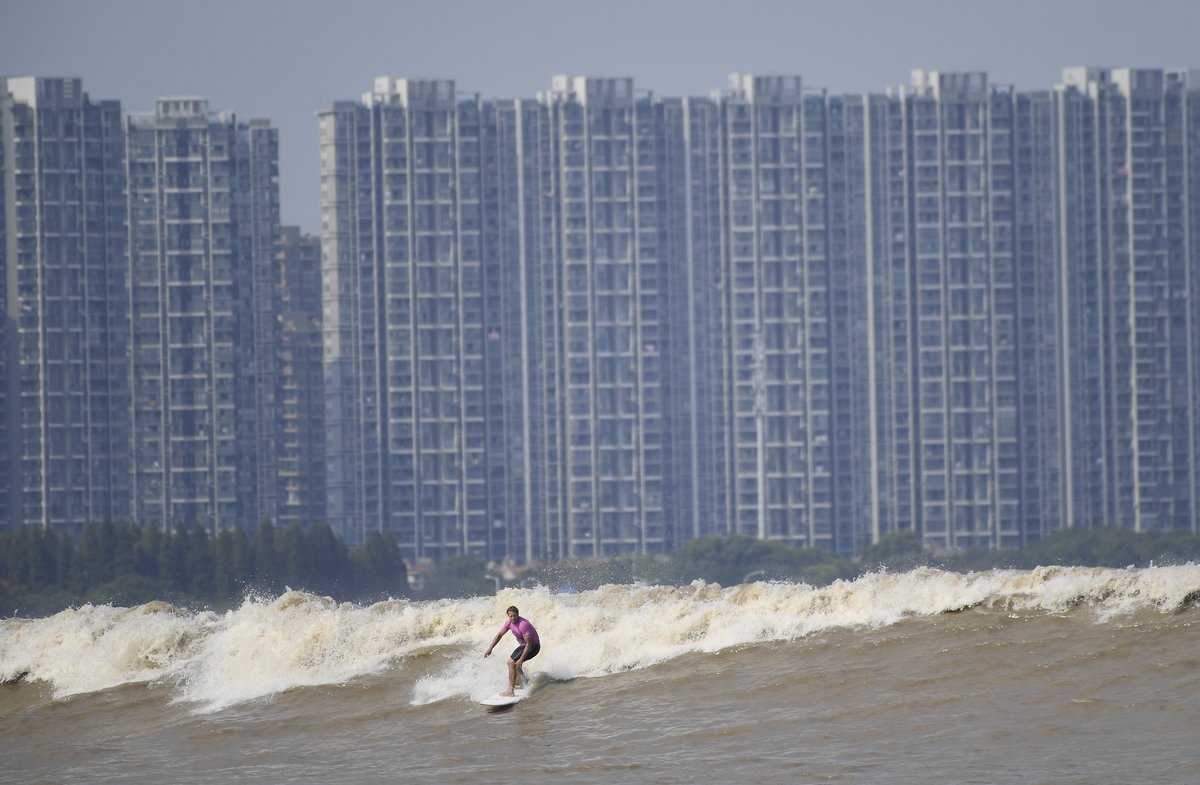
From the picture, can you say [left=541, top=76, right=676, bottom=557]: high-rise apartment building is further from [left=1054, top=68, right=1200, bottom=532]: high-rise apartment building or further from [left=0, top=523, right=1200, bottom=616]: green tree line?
[left=1054, top=68, right=1200, bottom=532]: high-rise apartment building

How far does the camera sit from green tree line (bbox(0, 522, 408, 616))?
101375 mm

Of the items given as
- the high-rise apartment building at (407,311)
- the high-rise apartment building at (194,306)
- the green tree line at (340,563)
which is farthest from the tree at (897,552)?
the high-rise apartment building at (194,306)

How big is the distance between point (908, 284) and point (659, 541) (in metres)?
25.6

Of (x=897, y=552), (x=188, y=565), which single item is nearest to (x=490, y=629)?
(x=188, y=565)

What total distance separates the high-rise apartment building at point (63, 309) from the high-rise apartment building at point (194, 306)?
1.72 metres

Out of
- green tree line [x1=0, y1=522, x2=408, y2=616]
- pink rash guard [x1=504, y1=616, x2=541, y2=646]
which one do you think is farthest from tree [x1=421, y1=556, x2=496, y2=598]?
pink rash guard [x1=504, y1=616, x2=541, y2=646]

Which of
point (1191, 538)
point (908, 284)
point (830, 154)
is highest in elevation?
point (830, 154)

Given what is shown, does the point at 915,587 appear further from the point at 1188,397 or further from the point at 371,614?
the point at 1188,397

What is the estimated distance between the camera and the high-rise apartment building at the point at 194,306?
117 meters

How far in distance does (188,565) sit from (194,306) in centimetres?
2300

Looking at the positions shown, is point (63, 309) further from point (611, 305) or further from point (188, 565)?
point (611, 305)

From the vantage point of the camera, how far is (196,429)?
117250 mm

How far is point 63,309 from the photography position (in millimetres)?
118875

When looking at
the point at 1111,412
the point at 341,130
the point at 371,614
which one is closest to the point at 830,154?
the point at 1111,412
